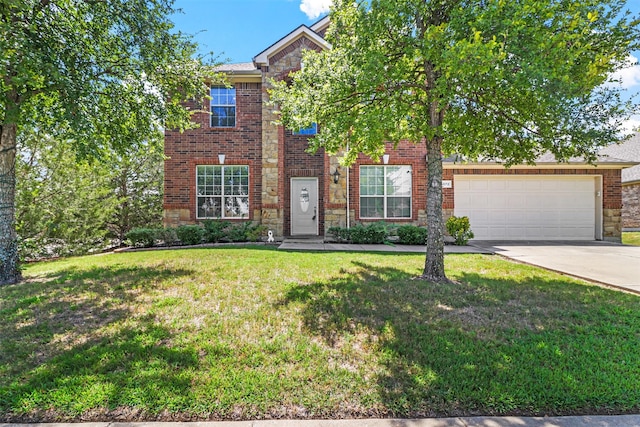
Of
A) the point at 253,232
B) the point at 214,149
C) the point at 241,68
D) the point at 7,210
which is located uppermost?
the point at 241,68

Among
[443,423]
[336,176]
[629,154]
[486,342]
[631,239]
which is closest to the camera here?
[443,423]

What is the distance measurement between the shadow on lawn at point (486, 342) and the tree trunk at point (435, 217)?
1.64ft

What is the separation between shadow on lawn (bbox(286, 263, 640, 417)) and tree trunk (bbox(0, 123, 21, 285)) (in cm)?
552

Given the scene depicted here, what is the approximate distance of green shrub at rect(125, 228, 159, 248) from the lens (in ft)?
34.7

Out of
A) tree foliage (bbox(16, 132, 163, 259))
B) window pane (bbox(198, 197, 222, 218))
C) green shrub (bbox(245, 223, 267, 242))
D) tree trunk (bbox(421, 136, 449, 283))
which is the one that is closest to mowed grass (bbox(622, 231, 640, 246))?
tree trunk (bbox(421, 136, 449, 283))

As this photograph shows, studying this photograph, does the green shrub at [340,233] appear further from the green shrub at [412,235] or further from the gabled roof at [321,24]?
the gabled roof at [321,24]

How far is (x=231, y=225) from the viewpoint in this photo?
38.9ft

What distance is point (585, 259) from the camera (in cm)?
823

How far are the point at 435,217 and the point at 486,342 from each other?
2.86 metres

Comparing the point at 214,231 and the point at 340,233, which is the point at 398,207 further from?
the point at 214,231

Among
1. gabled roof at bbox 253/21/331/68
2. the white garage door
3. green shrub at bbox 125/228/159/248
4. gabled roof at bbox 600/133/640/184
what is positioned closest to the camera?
green shrub at bbox 125/228/159/248

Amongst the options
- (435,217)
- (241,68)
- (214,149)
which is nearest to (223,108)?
(214,149)

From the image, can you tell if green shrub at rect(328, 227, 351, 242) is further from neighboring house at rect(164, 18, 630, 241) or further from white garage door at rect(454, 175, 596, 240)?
white garage door at rect(454, 175, 596, 240)

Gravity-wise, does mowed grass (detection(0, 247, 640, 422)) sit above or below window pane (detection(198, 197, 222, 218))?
below
